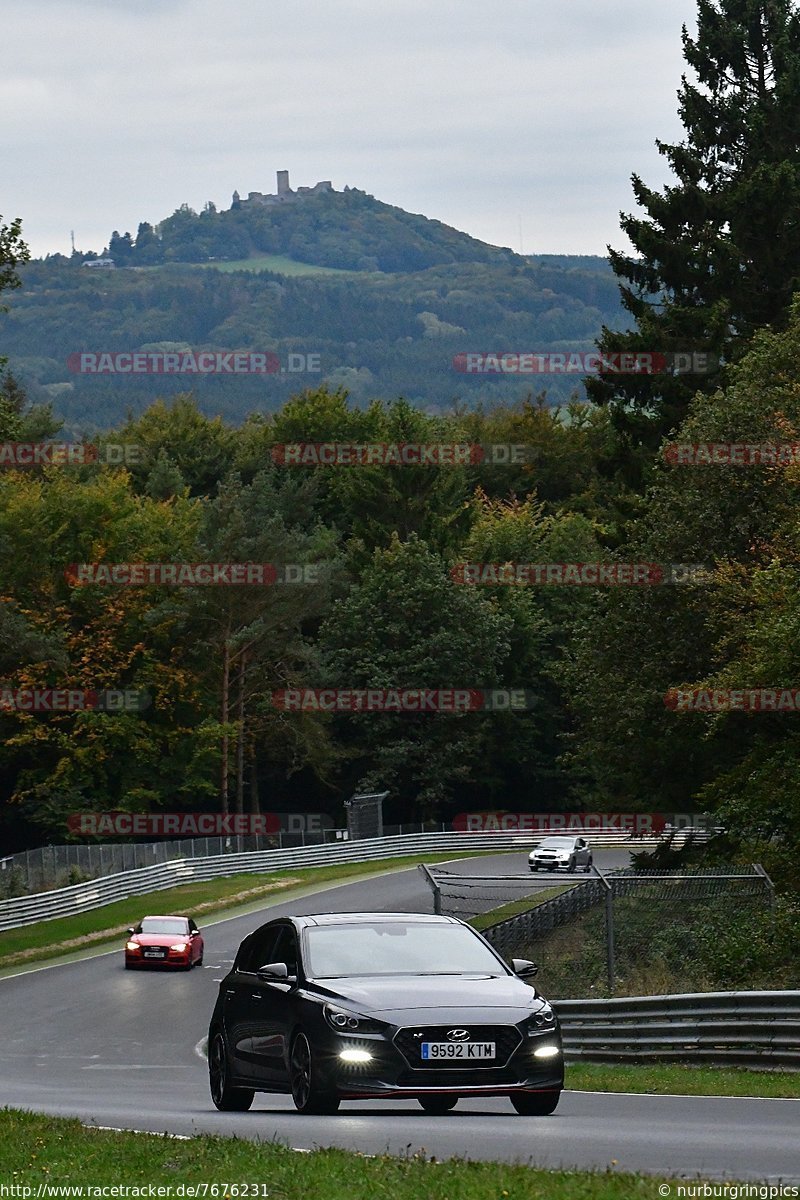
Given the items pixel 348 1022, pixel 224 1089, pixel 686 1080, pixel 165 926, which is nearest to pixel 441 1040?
pixel 348 1022

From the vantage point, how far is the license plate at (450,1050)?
12.1 meters

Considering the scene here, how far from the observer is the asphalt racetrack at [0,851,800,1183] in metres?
10.1

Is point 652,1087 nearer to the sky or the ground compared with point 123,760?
nearer to the sky

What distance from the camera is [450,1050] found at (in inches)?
478

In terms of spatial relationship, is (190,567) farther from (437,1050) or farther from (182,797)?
(437,1050)

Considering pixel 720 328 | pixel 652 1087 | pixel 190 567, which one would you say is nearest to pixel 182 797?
pixel 190 567

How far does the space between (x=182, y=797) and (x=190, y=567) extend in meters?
10.2

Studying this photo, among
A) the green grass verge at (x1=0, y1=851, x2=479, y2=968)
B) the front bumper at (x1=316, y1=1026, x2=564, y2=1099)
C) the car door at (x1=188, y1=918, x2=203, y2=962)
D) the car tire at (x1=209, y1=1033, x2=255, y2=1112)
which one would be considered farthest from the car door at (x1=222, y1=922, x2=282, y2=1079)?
the green grass verge at (x1=0, y1=851, x2=479, y2=968)

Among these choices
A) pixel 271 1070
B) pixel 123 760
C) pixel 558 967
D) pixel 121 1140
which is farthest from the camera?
pixel 123 760

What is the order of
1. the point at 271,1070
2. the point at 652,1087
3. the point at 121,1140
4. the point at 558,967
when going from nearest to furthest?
the point at 121,1140
the point at 271,1070
the point at 652,1087
the point at 558,967

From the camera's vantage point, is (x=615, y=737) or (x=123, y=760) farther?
(x=123, y=760)

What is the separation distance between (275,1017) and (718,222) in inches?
1735

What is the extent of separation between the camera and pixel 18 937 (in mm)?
48875

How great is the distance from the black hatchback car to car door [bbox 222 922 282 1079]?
0.02 meters
